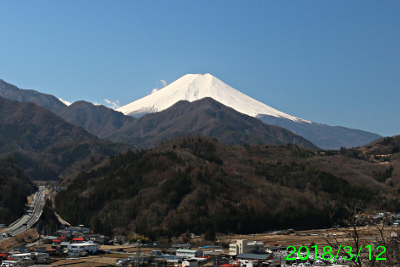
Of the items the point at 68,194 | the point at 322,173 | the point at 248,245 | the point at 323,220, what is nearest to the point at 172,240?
the point at 248,245

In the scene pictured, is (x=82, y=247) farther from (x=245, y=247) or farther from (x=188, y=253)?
(x=245, y=247)

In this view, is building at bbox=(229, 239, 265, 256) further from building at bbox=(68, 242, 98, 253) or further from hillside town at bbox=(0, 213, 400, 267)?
building at bbox=(68, 242, 98, 253)

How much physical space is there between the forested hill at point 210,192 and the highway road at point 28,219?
4.93 meters

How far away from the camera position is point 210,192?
10525cm

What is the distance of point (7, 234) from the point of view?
8138 cm

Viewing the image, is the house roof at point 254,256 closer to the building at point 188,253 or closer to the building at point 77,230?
the building at point 188,253

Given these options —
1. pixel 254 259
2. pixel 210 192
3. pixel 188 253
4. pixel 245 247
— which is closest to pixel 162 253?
pixel 188 253

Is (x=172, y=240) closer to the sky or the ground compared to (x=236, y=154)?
closer to the ground

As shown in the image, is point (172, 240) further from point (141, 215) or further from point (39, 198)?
point (39, 198)

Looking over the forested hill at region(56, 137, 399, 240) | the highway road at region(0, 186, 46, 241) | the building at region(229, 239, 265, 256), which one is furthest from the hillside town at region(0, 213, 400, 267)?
the forested hill at region(56, 137, 399, 240)

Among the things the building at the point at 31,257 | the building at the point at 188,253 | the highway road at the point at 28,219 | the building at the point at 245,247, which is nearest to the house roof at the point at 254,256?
the building at the point at 245,247

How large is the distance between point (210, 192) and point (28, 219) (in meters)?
32.5

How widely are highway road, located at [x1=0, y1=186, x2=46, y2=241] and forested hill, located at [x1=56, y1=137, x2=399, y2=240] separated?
493 centimetres

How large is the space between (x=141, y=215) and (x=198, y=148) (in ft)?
147
